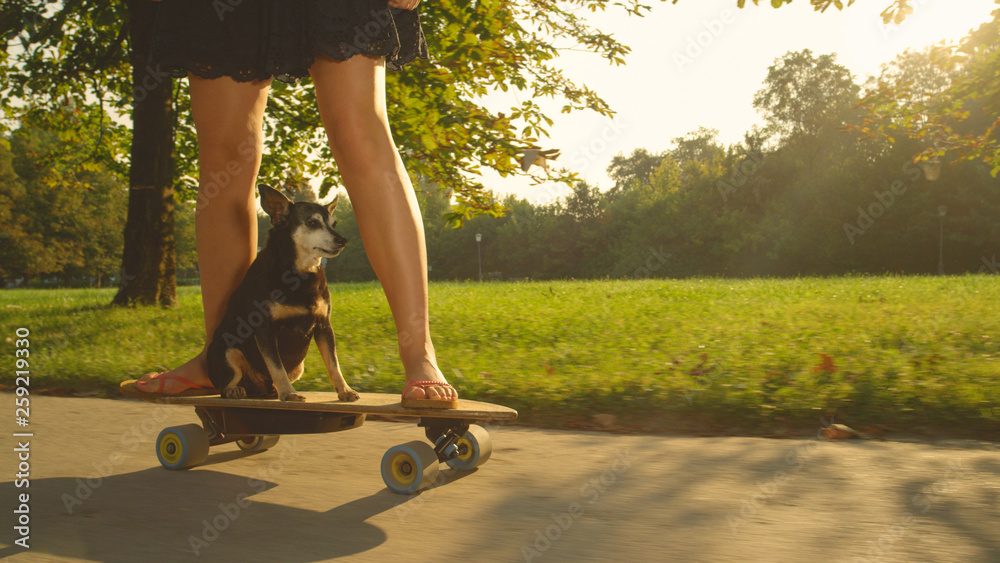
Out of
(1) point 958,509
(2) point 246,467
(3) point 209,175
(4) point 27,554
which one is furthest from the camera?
(3) point 209,175

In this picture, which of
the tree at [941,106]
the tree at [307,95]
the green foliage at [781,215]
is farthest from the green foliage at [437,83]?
the green foliage at [781,215]

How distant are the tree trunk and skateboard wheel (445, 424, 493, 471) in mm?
9570

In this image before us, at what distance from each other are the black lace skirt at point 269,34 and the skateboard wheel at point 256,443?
134 centimetres

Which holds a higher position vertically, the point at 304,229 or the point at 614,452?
the point at 304,229

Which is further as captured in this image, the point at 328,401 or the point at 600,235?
the point at 600,235

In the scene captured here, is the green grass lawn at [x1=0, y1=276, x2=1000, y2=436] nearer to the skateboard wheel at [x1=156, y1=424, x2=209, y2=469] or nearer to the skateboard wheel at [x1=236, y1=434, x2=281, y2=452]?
the skateboard wheel at [x1=236, y1=434, x2=281, y2=452]

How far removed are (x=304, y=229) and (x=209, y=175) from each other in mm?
584

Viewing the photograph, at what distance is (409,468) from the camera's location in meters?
2.14

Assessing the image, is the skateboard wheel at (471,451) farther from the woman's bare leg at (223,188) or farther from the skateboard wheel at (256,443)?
the woman's bare leg at (223,188)

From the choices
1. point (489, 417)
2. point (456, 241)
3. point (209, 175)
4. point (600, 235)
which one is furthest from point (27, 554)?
point (456, 241)

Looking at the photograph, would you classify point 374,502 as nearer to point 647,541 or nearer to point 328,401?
point 328,401

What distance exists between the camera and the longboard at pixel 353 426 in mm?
2102

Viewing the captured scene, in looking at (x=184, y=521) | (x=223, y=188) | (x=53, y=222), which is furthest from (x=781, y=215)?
(x=184, y=521)

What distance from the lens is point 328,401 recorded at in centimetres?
230
